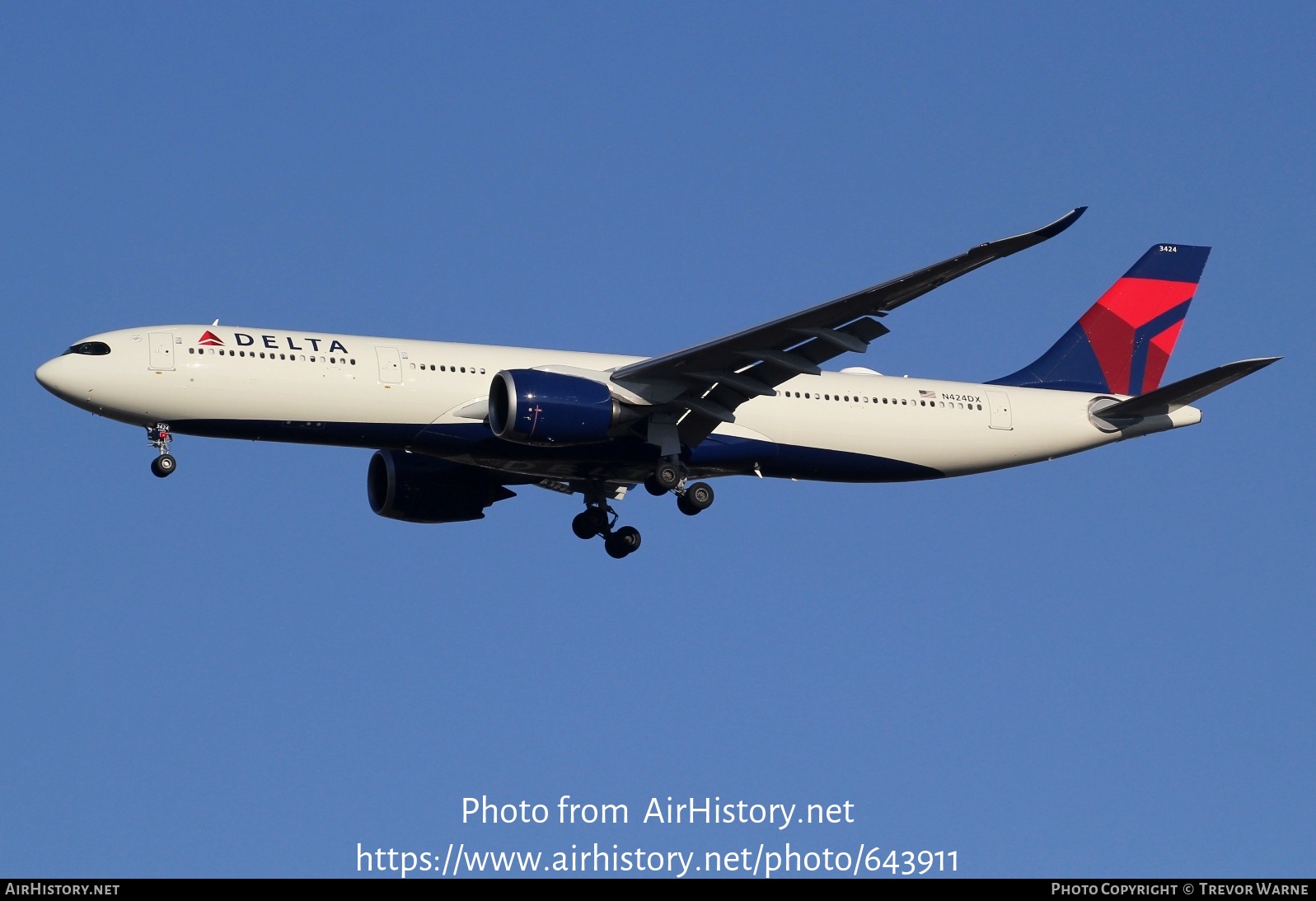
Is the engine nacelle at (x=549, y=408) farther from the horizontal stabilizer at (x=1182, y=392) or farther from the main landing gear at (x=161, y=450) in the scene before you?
the horizontal stabilizer at (x=1182, y=392)

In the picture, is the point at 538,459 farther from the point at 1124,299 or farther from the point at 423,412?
the point at 1124,299

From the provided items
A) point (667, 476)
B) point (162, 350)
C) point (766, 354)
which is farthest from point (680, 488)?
point (162, 350)

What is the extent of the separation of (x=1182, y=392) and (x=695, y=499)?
11.8 metres

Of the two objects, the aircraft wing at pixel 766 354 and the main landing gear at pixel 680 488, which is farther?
the main landing gear at pixel 680 488

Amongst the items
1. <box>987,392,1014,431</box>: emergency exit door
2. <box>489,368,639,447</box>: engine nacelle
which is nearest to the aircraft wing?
<box>489,368,639,447</box>: engine nacelle

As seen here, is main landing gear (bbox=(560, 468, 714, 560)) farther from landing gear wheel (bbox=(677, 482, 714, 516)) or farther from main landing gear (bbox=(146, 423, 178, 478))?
main landing gear (bbox=(146, 423, 178, 478))

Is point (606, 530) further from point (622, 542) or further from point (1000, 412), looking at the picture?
point (1000, 412)

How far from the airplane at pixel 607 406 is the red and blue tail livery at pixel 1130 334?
0.66 feet

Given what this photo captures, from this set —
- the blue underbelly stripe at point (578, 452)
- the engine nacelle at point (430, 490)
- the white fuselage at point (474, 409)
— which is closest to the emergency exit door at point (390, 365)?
the white fuselage at point (474, 409)

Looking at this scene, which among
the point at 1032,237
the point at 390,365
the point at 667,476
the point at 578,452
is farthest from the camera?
the point at 667,476

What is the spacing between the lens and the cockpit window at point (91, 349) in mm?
37375

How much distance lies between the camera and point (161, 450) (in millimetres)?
37750

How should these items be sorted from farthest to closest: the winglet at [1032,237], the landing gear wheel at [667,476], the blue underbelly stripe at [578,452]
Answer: the landing gear wheel at [667,476], the blue underbelly stripe at [578,452], the winglet at [1032,237]
